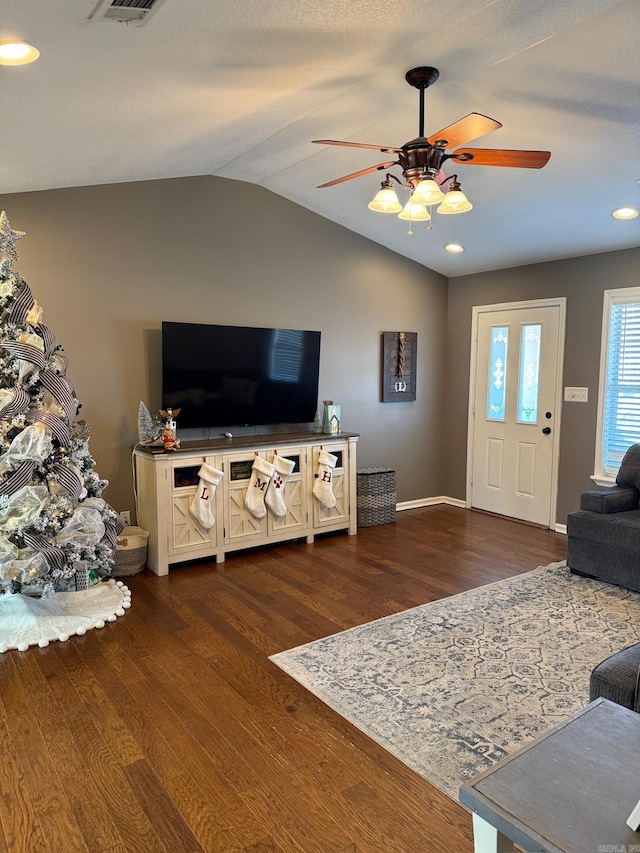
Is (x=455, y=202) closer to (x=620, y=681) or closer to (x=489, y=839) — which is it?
(x=620, y=681)

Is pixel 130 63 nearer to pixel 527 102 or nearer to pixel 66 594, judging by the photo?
pixel 527 102

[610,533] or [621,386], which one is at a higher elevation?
[621,386]

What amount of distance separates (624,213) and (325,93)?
7.91 feet

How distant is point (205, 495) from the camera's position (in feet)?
13.9

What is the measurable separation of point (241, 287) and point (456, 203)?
2.50 m

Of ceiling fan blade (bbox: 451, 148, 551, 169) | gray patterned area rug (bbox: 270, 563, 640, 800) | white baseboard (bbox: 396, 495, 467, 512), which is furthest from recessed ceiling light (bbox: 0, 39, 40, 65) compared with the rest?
white baseboard (bbox: 396, 495, 467, 512)

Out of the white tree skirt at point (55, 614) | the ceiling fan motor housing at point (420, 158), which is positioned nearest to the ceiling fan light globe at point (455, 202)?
the ceiling fan motor housing at point (420, 158)

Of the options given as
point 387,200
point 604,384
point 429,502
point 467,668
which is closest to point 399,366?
point 429,502

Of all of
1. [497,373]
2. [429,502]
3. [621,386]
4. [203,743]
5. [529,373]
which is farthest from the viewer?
[429,502]

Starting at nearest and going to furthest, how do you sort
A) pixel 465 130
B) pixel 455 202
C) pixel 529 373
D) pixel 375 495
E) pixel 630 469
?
pixel 465 130
pixel 455 202
pixel 630 469
pixel 375 495
pixel 529 373

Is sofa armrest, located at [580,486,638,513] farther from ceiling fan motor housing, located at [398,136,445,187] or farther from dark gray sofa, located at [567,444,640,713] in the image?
ceiling fan motor housing, located at [398,136,445,187]

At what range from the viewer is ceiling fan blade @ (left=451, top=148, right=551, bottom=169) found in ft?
8.34

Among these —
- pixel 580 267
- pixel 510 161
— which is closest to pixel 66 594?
pixel 510 161

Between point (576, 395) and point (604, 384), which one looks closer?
point (604, 384)
